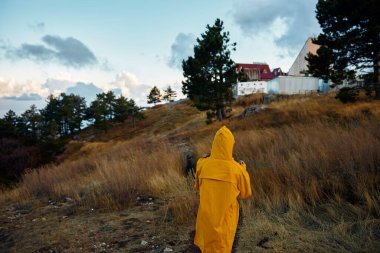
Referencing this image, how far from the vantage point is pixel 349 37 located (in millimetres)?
14727

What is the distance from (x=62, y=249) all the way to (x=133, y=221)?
4.25 feet

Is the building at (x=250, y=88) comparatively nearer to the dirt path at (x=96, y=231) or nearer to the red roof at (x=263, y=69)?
the red roof at (x=263, y=69)

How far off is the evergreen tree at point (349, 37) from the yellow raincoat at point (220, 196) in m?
14.3

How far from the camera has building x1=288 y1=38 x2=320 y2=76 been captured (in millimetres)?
50456

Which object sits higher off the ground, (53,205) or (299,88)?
(299,88)

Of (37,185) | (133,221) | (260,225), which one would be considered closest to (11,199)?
(37,185)

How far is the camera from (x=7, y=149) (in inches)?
864

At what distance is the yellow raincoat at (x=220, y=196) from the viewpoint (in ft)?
8.89

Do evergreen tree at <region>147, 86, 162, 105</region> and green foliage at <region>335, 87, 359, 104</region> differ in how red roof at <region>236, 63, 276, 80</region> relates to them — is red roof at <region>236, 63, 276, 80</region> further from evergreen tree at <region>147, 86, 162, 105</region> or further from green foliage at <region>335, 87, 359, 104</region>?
green foliage at <region>335, 87, 359, 104</region>

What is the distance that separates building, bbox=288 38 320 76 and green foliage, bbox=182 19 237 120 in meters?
30.3

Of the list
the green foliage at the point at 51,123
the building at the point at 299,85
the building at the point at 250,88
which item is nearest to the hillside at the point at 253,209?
the green foliage at the point at 51,123

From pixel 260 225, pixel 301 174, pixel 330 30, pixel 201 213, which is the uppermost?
pixel 330 30

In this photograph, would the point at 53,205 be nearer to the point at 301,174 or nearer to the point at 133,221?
the point at 133,221

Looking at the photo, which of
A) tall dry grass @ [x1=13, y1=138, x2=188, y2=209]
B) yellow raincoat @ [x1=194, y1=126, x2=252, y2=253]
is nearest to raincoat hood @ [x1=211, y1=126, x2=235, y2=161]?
yellow raincoat @ [x1=194, y1=126, x2=252, y2=253]
